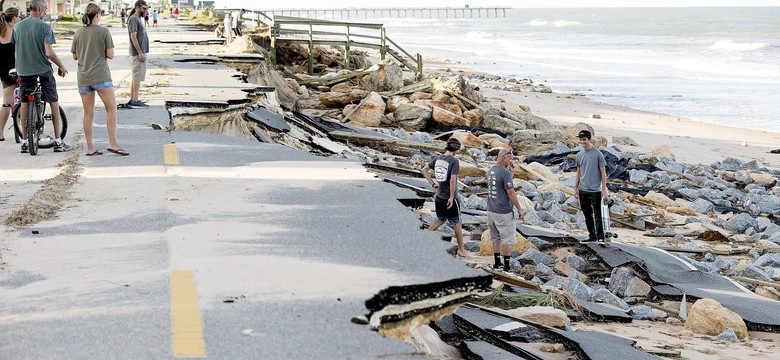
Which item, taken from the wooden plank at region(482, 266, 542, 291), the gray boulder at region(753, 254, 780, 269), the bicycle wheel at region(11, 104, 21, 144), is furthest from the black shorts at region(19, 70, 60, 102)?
the gray boulder at region(753, 254, 780, 269)

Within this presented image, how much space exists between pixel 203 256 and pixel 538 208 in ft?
25.5

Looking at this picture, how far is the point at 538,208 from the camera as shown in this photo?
13867 millimetres

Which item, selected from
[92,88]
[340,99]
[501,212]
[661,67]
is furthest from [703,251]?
[661,67]

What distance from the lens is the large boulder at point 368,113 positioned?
843 inches

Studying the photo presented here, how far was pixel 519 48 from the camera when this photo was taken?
75.3 metres

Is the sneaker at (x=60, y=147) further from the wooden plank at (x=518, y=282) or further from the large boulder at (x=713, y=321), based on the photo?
the large boulder at (x=713, y=321)

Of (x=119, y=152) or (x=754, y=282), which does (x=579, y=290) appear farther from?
(x=119, y=152)

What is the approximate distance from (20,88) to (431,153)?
8241 mm

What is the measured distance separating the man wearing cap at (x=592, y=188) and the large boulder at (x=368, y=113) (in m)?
10.1

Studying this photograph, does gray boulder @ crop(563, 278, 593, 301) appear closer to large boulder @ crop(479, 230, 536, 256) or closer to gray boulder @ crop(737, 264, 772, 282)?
large boulder @ crop(479, 230, 536, 256)

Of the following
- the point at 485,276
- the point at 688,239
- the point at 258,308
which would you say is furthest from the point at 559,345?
the point at 688,239

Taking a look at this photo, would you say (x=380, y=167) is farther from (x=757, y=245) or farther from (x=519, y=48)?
(x=519, y=48)

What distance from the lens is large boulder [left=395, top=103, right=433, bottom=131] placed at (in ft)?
71.3

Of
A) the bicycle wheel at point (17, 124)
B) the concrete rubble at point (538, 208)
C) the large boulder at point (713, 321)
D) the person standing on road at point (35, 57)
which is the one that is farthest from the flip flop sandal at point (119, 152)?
the large boulder at point (713, 321)
